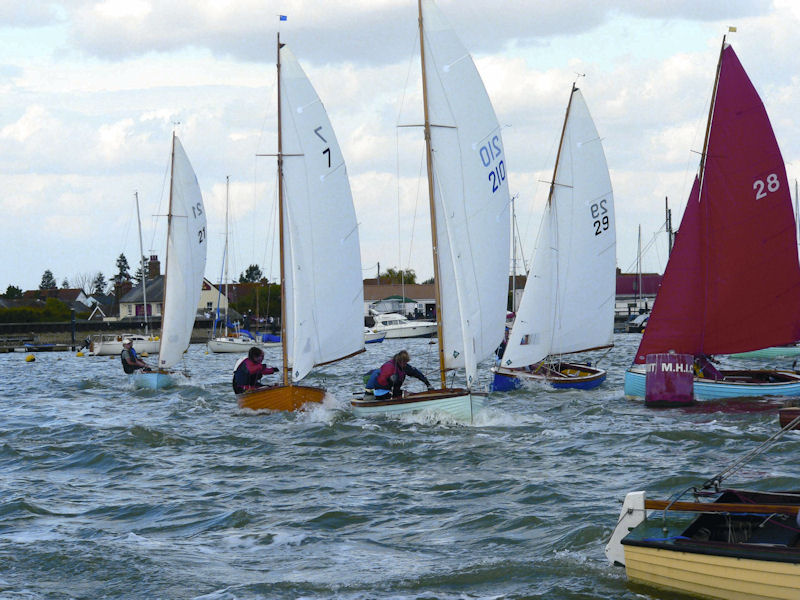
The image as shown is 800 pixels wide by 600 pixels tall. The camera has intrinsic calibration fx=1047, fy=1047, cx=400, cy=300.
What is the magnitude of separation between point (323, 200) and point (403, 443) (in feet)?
22.9

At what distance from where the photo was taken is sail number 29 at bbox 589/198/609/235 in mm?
27938

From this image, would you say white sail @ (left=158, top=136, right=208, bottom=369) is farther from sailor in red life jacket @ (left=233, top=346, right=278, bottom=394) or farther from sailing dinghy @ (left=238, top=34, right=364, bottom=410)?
sailing dinghy @ (left=238, top=34, right=364, bottom=410)

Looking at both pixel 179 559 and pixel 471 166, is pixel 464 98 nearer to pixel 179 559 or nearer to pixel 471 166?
pixel 471 166

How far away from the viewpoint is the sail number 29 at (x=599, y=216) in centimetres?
2794

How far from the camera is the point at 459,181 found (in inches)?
780

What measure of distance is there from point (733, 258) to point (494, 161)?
5.63 meters

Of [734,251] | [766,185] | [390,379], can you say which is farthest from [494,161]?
[766,185]

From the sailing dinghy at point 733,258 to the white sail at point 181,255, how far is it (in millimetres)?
15082

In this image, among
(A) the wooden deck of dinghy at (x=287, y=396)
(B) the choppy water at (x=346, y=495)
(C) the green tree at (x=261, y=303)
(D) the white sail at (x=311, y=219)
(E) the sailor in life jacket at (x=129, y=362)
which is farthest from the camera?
(C) the green tree at (x=261, y=303)

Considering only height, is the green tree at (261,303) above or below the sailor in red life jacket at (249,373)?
above

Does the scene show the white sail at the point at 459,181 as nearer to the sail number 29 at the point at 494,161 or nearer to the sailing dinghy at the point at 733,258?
the sail number 29 at the point at 494,161

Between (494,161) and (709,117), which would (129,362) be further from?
(709,117)

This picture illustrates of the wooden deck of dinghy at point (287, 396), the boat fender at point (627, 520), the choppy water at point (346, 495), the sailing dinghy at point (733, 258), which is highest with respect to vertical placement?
the sailing dinghy at point (733, 258)

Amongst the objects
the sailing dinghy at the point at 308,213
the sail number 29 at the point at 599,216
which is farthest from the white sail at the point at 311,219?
the sail number 29 at the point at 599,216
